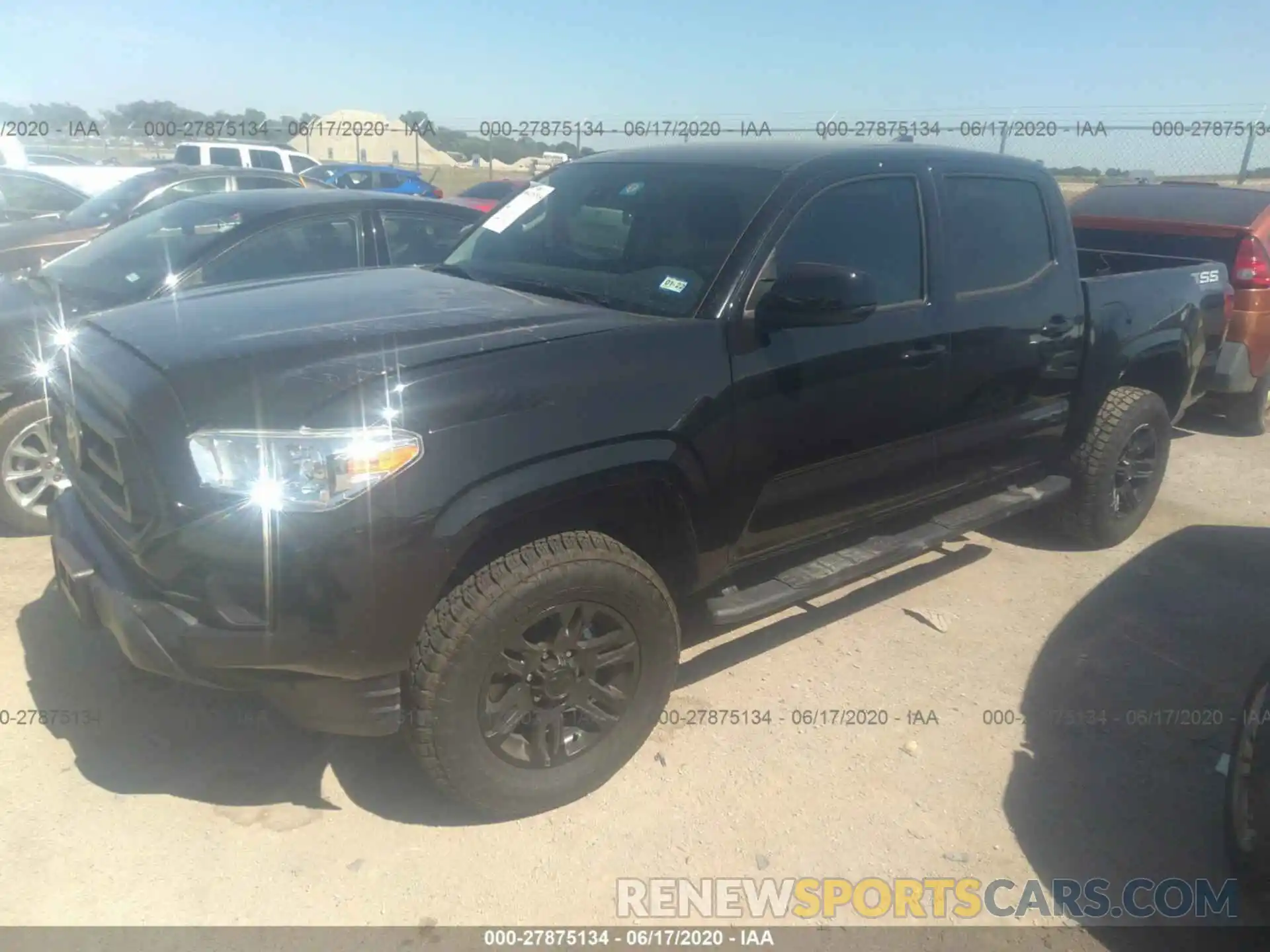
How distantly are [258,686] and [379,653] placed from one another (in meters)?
0.34

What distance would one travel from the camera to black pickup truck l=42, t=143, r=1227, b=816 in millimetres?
2357

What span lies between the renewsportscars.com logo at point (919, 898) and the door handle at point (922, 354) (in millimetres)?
1788

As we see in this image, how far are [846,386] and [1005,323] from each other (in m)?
1.08

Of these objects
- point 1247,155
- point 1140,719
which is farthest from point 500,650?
point 1247,155

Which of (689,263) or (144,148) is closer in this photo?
(689,263)

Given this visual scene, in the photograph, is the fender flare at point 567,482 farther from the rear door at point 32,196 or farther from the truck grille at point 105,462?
the rear door at point 32,196

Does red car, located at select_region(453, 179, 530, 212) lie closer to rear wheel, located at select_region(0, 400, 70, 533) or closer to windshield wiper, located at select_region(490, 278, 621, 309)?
rear wheel, located at select_region(0, 400, 70, 533)

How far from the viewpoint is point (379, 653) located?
2439 mm

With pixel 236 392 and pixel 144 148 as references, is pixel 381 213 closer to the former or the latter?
pixel 236 392

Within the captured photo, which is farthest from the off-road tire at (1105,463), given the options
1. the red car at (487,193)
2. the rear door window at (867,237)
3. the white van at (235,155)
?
the white van at (235,155)

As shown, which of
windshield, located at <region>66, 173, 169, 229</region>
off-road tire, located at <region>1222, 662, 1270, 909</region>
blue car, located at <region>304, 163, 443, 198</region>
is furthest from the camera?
blue car, located at <region>304, 163, 443, 198</region>

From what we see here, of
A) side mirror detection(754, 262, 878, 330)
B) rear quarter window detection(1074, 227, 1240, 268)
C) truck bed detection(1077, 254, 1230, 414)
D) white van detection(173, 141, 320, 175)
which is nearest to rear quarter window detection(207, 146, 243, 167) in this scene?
white van detection(173, 141, 320, 175)

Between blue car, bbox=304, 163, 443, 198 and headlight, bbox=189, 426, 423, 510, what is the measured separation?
17.9 meters

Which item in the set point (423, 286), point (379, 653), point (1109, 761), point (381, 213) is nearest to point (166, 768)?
point (379, 653)
